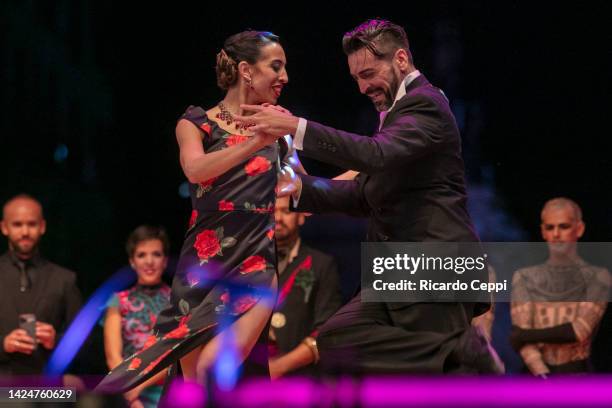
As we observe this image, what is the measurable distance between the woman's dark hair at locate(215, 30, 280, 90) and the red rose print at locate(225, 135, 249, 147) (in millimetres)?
224

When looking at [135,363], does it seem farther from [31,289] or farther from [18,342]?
[31,289]

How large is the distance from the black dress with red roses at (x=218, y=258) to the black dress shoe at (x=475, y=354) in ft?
2.44

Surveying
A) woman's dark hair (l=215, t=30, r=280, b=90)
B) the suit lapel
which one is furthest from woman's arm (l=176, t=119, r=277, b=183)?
the suit lapel

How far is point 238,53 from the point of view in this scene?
386 cm

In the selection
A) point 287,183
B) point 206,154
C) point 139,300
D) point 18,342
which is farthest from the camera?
point 139,300

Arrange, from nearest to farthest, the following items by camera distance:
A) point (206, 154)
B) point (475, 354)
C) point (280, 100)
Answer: point (475, 354) < point (206, 154) < point (280, 100)

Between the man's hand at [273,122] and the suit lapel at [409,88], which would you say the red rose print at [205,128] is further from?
the suit lapel at [409,88]

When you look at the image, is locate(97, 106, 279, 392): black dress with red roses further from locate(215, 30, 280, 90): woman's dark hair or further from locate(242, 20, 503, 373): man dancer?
locate(242, 20, 503, 373): man dancer

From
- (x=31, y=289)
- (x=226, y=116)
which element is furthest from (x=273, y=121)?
(x=31, y=289)

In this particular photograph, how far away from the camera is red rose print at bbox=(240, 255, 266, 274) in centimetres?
371

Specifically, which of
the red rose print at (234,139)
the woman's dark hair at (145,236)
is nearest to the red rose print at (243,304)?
the red rose print at (234,139)

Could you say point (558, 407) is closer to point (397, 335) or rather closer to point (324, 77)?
point (397, 335)

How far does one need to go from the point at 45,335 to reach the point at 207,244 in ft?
5.29

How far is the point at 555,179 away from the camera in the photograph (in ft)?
17.2
